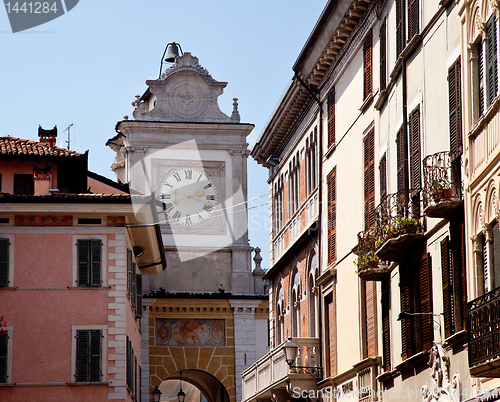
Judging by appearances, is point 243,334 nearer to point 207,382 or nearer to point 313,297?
point 207,382

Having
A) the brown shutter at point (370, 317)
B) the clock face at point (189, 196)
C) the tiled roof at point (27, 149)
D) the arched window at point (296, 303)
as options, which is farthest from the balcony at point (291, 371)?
the clock face at point (189, 196)

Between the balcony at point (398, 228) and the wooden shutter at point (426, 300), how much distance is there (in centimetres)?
47

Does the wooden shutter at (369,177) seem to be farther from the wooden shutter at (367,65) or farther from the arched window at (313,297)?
the arched window at (313,297)

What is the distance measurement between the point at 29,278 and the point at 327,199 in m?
8.79

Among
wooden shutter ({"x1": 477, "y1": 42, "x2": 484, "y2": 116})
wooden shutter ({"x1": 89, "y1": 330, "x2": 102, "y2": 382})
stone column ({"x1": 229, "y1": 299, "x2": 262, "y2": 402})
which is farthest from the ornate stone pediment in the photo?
wooden shutter ({"x1": 477, "y1": 42, "x2": 484, "y2": 116})

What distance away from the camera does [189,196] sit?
162 feet

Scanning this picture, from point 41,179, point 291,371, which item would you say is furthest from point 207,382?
point 291,371

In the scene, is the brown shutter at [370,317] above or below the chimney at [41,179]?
below

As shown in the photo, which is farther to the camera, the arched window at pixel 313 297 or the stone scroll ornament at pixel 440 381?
the arched window at pixel 313 297

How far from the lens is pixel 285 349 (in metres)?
25.9

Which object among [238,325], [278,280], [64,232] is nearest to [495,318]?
[64,232]

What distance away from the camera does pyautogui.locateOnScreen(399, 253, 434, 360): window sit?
17.6 m

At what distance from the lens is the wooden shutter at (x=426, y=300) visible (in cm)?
1752

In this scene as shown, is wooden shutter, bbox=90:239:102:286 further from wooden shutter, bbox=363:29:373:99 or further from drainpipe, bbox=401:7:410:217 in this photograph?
drainpipe, bbox=401:7:410:217
